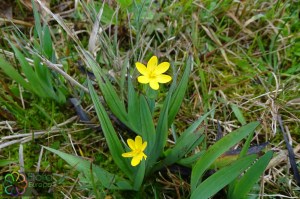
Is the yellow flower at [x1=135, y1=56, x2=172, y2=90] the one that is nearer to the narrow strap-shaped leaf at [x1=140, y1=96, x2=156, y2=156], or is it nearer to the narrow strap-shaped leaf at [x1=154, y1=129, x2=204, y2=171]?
the narrow strap-shaped leaf at [x1=140, y1=96, x2=156, y2=156]

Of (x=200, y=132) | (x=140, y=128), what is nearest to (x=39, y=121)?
(x=140, y=128)

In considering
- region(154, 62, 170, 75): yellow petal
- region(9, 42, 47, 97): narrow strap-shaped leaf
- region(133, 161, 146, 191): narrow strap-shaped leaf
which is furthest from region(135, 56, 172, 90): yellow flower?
region(9, 42, 47, 97): narrow strap-shaped leaf

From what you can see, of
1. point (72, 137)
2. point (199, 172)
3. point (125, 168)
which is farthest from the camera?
point (72, 137)

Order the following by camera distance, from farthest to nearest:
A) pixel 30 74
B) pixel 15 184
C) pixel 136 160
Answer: pixel 30 74
pixel 15 184
pixel 136 160

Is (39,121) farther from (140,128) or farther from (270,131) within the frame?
(270,131)

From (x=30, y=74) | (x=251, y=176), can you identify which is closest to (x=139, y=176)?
(x=251, y=176)

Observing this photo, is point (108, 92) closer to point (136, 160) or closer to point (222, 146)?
point (136, 160)
